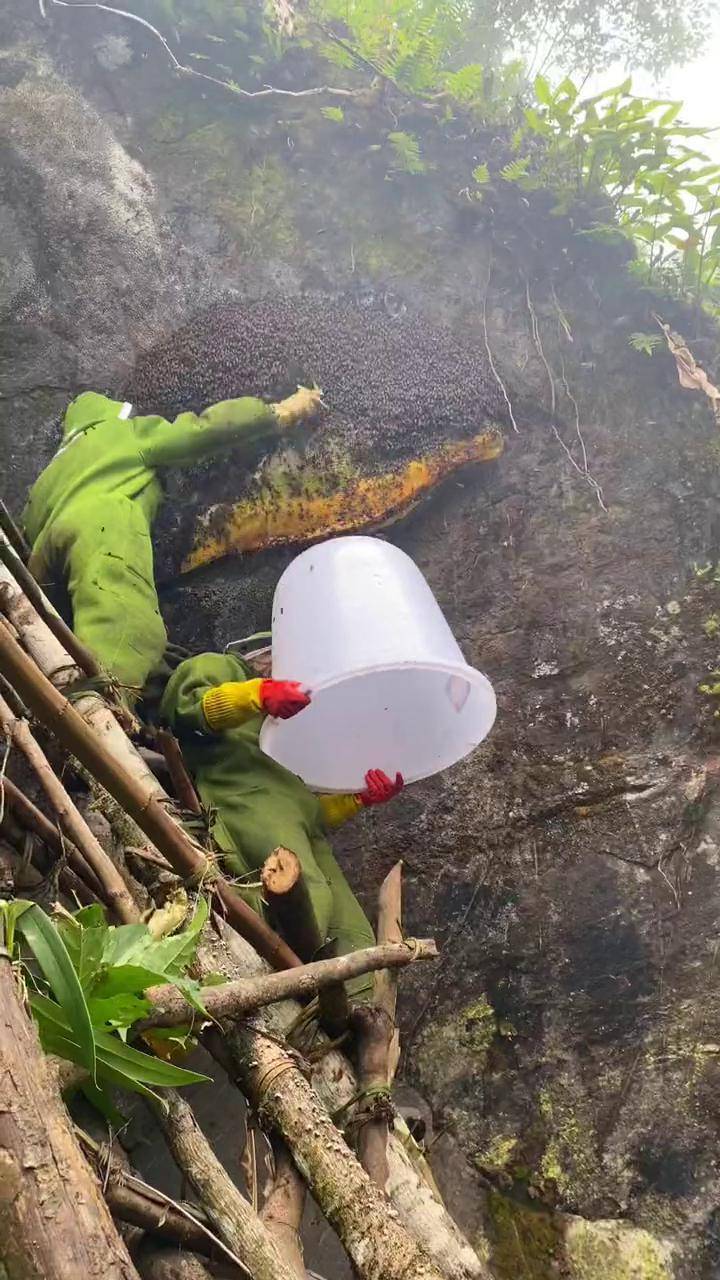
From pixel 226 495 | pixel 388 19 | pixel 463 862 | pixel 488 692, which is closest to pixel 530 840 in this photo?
pixel 463 862

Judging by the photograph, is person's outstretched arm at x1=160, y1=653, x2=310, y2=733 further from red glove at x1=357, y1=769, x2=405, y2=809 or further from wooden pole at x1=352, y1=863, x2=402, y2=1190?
wooden pole at x1=352, y1=863, x2=402, y2=1190

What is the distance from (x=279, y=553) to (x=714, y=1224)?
283 centimetres

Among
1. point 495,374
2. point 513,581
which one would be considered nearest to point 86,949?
point 513,581

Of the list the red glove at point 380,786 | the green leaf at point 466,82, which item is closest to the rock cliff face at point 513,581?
the green leaf at point 466,82

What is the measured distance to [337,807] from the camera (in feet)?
10.2

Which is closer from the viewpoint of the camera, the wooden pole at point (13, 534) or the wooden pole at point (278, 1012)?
the wooden pole at point (278, 1012)

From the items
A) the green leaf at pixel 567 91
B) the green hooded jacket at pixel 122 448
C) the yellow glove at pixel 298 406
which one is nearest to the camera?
the green hooded jacket at pixel 122 448

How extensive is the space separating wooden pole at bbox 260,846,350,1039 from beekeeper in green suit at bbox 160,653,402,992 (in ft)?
0.95

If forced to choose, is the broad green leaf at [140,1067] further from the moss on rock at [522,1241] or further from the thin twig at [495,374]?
the thin twig at [495,374]

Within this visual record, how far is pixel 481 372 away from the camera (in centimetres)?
414

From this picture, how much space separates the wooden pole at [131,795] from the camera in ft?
6.05

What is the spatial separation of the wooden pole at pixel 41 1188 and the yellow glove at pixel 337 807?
1.91m

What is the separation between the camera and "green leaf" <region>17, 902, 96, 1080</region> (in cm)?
140

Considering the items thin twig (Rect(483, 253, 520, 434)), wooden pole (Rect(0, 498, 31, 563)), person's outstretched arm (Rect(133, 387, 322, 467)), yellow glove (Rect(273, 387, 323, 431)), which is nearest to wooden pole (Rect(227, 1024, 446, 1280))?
wooden pole (Rect(0, 498, 31, 563))
